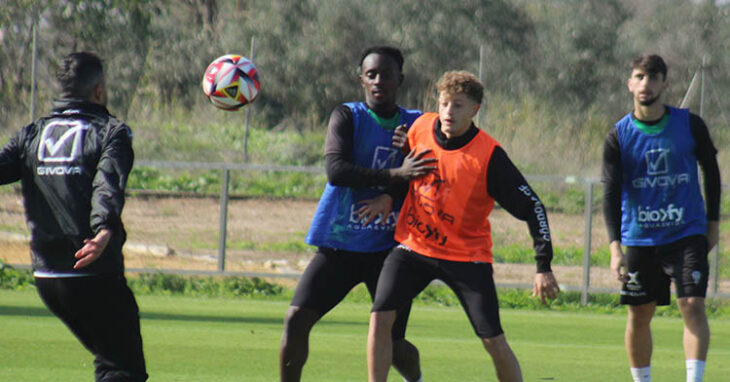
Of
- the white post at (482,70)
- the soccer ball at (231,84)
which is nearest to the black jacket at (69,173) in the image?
the soccer ball at (231,84)

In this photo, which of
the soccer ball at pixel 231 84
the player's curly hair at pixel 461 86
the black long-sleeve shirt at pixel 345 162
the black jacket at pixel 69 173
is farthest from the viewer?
the soccer ball at pixel 231 84

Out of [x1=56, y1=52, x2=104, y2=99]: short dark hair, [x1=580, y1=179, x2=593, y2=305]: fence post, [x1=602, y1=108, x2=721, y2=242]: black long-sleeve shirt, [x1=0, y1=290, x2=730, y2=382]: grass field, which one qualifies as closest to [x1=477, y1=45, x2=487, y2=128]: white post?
[x1=580, y1=179, x2=593, y2=305]: fence post

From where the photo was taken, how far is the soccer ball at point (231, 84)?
9.44 meters

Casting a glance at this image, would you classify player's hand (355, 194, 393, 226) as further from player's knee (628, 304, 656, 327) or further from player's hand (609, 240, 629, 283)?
player's knee (628, 304, 656, 327)

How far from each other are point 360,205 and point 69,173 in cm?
182

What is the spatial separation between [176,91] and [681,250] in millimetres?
22600

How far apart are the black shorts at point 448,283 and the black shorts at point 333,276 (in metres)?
0.29

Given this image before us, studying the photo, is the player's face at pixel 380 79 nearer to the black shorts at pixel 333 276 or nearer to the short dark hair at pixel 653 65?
the black shorts at pixel 333 276

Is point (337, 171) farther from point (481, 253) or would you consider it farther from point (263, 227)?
point (263, 227)

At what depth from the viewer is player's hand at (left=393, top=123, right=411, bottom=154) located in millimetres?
6516

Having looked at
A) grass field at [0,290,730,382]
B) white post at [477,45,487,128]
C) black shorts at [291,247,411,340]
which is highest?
white post at [477,45,487,128]

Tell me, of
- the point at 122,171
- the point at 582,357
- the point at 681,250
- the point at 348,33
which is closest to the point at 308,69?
the point at 348,33

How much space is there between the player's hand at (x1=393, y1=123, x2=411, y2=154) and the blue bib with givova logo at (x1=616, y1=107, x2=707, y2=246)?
164cm

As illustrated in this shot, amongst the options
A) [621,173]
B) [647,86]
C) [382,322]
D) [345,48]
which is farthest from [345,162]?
[345,48]
